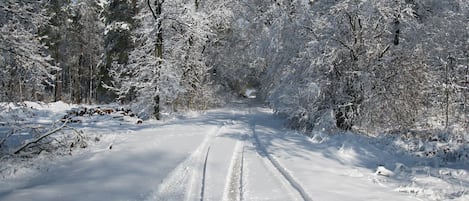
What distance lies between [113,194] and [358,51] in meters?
11.9

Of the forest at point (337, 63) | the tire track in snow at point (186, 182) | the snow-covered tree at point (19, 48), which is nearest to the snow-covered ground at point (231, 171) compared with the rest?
the tire track in snow at point (186, 182)

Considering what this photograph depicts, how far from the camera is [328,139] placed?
1366 centimetres

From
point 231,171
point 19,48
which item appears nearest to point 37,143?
point 19,48

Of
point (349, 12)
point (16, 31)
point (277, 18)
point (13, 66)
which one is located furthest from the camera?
point (277, 18)

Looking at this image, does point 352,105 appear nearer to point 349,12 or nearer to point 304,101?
point 304,101

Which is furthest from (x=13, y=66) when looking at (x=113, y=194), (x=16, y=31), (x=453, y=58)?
(x=453, y=58)

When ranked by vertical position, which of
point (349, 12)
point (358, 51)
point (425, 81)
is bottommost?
point (425, 81)

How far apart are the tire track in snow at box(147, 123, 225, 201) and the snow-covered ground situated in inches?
0.7

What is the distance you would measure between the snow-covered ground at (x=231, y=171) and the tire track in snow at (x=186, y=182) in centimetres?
2

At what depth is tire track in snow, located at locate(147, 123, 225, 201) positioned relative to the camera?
6625 millimetres

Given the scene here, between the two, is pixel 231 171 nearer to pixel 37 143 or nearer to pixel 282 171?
pixel 282 171

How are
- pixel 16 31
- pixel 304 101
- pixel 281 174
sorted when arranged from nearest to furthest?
pixel 281 174
pixel 16 31
pixel 304 101

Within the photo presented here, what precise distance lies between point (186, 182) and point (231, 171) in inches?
54.8

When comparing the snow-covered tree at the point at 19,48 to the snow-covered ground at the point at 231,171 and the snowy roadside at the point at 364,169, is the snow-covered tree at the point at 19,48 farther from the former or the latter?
the snowy roadside at the point at 364,169
